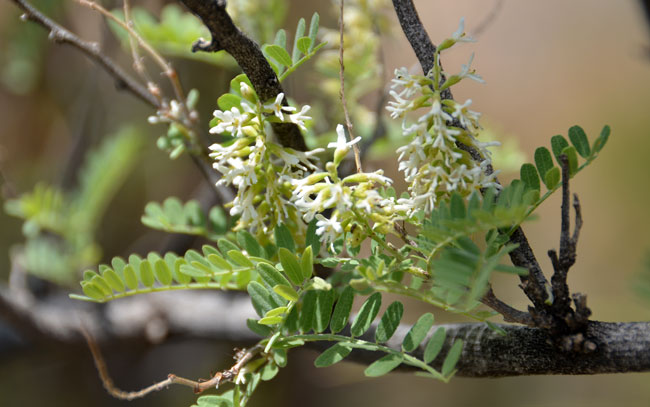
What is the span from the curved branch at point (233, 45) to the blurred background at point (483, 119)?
879 millimetres

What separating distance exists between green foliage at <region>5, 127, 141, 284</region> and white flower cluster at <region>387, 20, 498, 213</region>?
58cm

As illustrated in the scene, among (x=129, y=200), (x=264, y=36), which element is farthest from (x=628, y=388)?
(x=129, y=200)

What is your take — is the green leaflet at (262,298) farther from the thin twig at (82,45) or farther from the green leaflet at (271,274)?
the thin twig at (82,45)

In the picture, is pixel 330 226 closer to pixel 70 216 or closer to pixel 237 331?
pixel 237 331

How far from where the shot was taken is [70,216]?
30.3 inches

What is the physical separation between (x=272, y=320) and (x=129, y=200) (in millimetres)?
1191

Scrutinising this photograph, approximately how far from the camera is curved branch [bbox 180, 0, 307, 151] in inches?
11.0

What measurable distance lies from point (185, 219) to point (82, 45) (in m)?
0.17

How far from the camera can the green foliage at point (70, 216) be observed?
709 millimetres

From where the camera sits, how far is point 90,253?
0.76m

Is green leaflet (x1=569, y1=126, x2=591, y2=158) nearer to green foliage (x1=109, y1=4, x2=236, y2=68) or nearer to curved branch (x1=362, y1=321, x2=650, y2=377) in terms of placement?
curved branch (x1=362, y1=321, x2=650, y2=377)

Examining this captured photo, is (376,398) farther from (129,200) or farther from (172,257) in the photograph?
(172,257)

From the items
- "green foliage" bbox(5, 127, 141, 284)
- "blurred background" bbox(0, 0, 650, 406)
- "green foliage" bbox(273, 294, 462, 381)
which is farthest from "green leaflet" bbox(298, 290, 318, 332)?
"blurred background" bbox(0, 0, 650, 406)

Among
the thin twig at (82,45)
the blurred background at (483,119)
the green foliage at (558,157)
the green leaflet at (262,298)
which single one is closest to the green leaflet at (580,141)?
the green foliage at (558,157)
